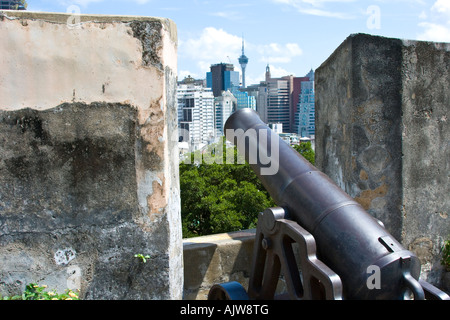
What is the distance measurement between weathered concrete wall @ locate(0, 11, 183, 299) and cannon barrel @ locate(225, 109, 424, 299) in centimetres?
65

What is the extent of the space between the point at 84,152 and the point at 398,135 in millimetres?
2278

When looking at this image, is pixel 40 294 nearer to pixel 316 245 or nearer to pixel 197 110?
pixel 316 245

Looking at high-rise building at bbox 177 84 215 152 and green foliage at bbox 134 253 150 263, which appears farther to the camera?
high-rise building at bbox 177 84 215 152

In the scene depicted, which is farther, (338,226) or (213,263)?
(213,263)

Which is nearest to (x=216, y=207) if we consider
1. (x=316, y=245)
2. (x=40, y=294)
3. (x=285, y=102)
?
(x=40, y=294)

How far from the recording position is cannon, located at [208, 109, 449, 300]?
204 cm

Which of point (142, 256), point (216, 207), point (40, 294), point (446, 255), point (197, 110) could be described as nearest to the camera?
point (40, 294)

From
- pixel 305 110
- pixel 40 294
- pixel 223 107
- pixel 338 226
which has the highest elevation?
pixel 223 107

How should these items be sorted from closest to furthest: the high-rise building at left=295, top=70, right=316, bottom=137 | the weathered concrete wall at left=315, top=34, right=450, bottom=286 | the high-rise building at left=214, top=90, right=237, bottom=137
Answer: the weathered concrete wall at left=315, top=34, right=450, bottom=286, the high-rise building at left=214, top=90, right=237, bottom=137, the high-rise building at left=295, top=70, right=316, bottom=137

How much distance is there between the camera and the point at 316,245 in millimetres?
2316

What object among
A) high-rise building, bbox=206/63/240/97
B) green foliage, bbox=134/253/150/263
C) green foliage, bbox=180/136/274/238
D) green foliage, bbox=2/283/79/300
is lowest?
green foliage, bbox=180/136/274/238

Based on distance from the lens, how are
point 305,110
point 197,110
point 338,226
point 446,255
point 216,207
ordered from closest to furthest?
point 338,226
point 446,255
point 216,207
point 197,110
point 305,110

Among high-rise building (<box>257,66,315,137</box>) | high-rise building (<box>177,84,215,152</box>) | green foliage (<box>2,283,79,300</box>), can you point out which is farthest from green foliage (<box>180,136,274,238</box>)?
high-rise building (<box>257,66,315,137</box>)

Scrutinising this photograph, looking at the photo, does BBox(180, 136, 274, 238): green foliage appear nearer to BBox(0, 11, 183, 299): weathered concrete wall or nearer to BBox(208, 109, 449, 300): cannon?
BBox(208, 109, 449, 300): cannon
